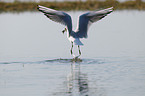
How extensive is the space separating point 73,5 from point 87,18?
19283 millimetres

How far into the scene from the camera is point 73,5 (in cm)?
3288

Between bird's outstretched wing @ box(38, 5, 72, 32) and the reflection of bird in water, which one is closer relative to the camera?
the reflection of bird in water

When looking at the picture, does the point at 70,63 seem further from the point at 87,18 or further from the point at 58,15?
the point at 87,18

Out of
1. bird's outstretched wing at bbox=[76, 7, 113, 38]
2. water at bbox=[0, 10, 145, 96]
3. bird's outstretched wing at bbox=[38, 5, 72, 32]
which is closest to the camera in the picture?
water at bbox=[0, 10, 145, 96]

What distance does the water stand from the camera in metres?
9.48

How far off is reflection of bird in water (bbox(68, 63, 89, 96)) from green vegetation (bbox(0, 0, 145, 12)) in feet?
64.8

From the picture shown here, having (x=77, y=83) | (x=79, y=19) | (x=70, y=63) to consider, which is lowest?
(x=77, y=83)

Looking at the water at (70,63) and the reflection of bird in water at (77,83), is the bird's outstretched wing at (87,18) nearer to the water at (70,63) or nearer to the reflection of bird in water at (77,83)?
the water at (70,63)

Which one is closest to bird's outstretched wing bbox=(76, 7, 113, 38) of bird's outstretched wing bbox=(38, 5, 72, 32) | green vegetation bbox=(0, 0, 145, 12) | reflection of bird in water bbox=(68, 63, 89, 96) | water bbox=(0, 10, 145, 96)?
bird's outstretched wing bbox=(38, 5, 72, 32)

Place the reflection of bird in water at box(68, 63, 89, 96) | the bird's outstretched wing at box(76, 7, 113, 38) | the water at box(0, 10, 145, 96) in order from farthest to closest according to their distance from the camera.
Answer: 1. the bird's outstretched wing at box(76, 7, 113, 38)
2. the water at box(0, 10, 145, 96)
3. the reflection of bird in water at box(68, 63, 89, 96)

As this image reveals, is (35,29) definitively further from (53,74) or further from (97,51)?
(53,74)

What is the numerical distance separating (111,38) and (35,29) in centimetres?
446

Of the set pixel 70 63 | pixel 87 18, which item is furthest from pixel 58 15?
pixel 70 63

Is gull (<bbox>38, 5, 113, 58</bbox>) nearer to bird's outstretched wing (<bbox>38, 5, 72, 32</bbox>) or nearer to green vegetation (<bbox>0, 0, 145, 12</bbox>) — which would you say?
bird's outstretched wing (<bbox>38, 5, 72, 32</bbox>)
